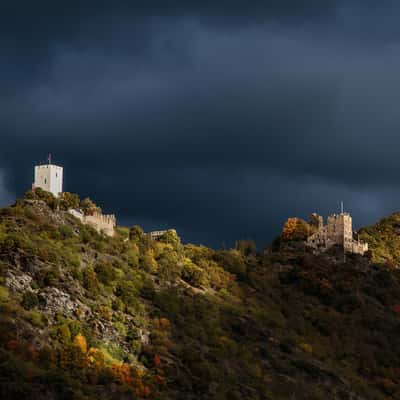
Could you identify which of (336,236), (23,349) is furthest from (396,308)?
(23,349)

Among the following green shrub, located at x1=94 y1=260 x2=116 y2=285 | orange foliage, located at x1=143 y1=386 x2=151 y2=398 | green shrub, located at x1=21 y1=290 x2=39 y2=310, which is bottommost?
orange foliage, located at x1=143 y1=386 x2=151 y2=398

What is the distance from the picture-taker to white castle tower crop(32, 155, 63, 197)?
107 m

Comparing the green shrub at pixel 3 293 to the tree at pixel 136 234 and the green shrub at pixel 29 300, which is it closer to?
the green shrub at pixel 29 300

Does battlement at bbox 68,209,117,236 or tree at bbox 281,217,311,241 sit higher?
tree at bbox 281,217,311,241

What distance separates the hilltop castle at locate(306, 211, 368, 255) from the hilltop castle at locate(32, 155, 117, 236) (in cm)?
4625

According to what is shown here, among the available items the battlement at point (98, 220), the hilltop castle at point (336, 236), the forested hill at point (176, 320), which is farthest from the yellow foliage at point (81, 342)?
Answer: the hilltop castle at point (336, 236)

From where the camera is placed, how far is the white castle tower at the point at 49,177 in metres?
107

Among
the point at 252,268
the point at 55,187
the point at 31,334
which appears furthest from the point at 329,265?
the point at 31,334

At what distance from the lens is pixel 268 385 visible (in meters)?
92.8

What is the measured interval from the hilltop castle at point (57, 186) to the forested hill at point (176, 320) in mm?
2203

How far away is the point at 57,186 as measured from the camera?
357ft

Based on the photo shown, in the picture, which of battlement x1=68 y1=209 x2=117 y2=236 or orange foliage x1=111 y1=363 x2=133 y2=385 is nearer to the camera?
orange foliage x1=111 y1=363 x2=133 y2=385

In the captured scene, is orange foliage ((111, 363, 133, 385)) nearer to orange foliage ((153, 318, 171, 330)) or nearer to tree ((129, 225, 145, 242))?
orange foliage ((153, 318, 171, 330))

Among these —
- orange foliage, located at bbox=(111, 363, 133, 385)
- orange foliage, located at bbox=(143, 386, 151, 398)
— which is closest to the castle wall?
orange foliage, located at bbox=(111, 363, 133, 385)
